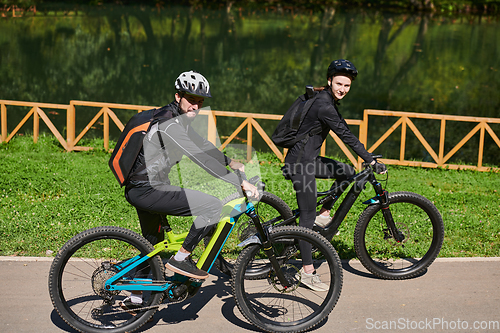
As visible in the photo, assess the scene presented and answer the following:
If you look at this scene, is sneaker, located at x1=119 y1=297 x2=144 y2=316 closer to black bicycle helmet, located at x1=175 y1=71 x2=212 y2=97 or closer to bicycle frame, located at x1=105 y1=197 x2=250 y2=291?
bicycle frame, located at x1=105 y1=197 x2=250 y2=291

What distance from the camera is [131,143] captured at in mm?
3570

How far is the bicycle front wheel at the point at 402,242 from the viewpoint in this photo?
463cm

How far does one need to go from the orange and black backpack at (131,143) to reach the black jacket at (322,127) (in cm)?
131

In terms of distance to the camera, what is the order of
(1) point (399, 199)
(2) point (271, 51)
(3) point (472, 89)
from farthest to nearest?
(2) point (271, 51)
(3) point (472, 89)
(1) point (399, 199)

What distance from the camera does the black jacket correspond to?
14.1 feet

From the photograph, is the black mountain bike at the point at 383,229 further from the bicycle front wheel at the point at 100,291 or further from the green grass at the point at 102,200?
the bicycle front wheel at the point at 100,291

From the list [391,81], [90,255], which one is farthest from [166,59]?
[90,255]

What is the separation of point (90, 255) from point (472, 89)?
21545 mm

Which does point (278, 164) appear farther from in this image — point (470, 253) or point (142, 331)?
point (142, 331)

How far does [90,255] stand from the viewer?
16.0 ft

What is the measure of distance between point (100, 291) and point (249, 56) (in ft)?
86.6

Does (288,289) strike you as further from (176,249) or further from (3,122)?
(3,122)

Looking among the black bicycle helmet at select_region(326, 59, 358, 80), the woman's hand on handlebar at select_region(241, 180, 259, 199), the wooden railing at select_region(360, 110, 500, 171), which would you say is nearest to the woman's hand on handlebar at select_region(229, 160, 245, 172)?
the woman's hand on handlebar at select_region(241, 180, 259, 199)

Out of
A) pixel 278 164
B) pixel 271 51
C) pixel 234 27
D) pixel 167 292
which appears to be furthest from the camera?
pixel 234 27
